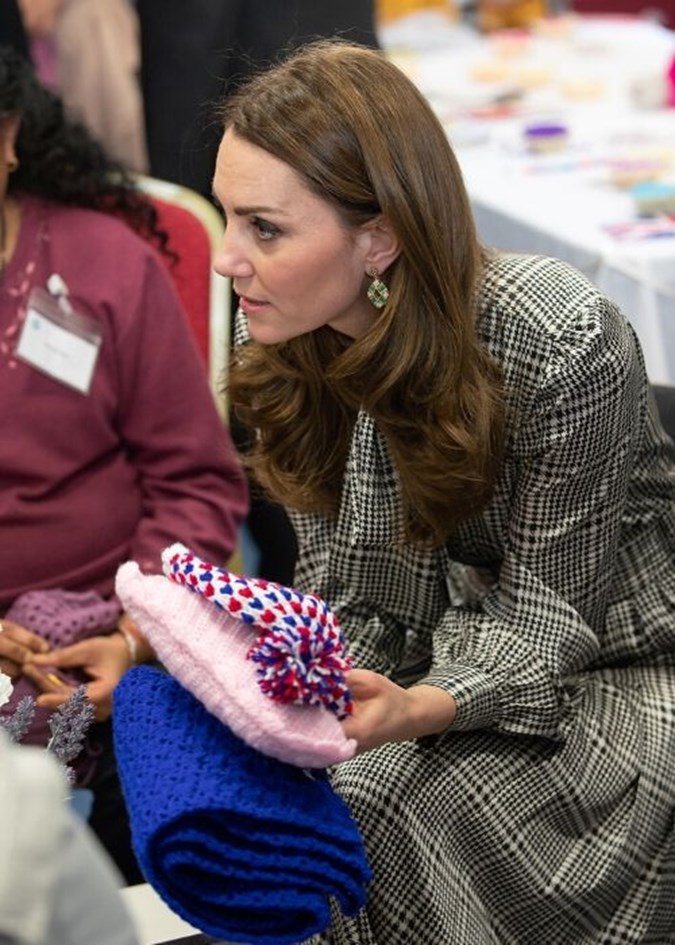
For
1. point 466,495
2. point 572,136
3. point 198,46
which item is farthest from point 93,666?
point 572,136

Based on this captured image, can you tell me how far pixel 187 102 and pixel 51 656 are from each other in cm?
128

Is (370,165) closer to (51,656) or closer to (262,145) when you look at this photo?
(262,145)

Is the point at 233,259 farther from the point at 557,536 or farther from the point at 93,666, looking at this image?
the point at 93,666

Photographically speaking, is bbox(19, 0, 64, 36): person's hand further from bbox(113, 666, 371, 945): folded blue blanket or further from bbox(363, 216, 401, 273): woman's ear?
bbox(113, 666, 371, 945): folded blue blanket

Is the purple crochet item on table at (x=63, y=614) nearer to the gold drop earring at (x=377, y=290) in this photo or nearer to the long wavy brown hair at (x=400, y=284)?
the long wavy brown hair at (x=400, y=284)

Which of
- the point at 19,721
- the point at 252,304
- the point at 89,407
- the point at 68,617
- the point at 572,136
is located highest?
the point at 252,304

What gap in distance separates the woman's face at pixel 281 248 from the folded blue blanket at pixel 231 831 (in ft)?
1.50

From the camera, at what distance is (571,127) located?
152 inches

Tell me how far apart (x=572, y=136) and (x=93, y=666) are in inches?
89.9

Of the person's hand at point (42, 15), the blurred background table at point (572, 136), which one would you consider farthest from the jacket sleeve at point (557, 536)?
the person's hand at point (42, 15)

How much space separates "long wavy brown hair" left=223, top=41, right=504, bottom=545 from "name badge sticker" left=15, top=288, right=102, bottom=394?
315 mm

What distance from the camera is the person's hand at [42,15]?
11.3 feet

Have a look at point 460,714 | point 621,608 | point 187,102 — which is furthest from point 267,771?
point 187,102

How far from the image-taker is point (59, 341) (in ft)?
6.59
